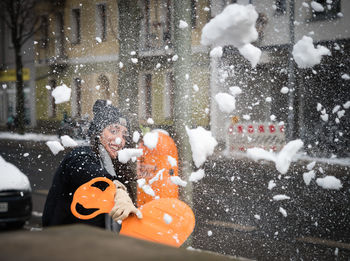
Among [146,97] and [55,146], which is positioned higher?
[146,97]

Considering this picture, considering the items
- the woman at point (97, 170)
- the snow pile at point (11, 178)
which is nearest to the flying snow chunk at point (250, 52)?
the woman at point (97, 170)

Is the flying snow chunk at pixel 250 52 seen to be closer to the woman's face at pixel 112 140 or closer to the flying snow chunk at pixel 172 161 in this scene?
the flying snow chunk at pixel 172 161

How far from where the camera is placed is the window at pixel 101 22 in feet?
9.72

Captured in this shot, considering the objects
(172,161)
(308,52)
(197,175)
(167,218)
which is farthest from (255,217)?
(167,218)

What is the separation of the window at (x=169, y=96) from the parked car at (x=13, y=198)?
1453mm

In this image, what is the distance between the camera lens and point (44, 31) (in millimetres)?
3357

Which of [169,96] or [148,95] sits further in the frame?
[148,95]

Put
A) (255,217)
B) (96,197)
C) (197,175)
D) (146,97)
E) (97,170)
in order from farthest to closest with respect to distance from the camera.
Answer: (255,217), (146,97), (197,175), (97,170), (96,197)

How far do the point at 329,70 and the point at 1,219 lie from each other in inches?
128

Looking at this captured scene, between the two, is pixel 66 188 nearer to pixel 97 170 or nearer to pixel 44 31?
pixel 97 170

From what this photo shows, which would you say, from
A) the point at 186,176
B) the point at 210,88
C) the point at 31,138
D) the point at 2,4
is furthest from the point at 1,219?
the point at 2,4

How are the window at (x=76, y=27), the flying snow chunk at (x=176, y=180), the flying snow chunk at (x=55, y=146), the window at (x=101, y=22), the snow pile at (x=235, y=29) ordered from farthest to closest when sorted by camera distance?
the window at (x=101, y=22) → the window at (x=76, y=27) → the flying snow chunk at (x=55, y=146) → the flying snow chunk at (x=176, y=180) → the snow pile at (x=235, y=29)

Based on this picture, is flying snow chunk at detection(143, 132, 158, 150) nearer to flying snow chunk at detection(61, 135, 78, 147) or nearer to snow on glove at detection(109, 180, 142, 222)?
flying snow chunk at detection(61, 135, 78, 147)

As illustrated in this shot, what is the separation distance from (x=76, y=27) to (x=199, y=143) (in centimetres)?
139
